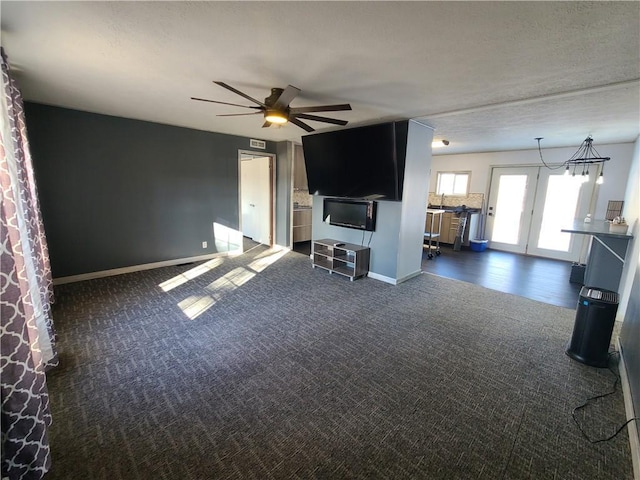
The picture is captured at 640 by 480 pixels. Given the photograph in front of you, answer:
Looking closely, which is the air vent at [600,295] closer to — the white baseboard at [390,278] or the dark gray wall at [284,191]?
the white baseboard at [390,278]

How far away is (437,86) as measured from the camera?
2592 millimetres

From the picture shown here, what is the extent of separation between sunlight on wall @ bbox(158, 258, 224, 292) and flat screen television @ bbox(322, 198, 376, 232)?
214 cm

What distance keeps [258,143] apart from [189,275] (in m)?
2.94

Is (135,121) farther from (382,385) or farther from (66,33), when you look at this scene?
(382,385)

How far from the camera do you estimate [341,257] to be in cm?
483

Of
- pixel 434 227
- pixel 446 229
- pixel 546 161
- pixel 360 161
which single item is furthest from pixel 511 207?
pixel 360 161

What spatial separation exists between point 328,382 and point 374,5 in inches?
94.0

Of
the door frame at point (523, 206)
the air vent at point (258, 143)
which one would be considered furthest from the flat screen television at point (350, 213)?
the door frame at point (523, 206)

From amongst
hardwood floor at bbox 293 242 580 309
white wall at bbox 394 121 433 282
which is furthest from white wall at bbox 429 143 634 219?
white wall at bbox 394 121 433 282

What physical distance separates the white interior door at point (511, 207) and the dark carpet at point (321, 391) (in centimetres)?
347

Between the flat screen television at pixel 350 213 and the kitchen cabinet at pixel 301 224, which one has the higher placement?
the flat screen television at pixel 350 213

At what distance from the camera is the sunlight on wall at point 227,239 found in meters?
5.43

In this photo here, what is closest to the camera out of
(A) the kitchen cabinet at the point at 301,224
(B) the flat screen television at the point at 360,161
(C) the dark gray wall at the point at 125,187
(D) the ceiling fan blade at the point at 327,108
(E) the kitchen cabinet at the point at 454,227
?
(D) the ceiling fan blade at the point at 327,108

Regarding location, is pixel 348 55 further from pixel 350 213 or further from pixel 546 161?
pixel 546 161
